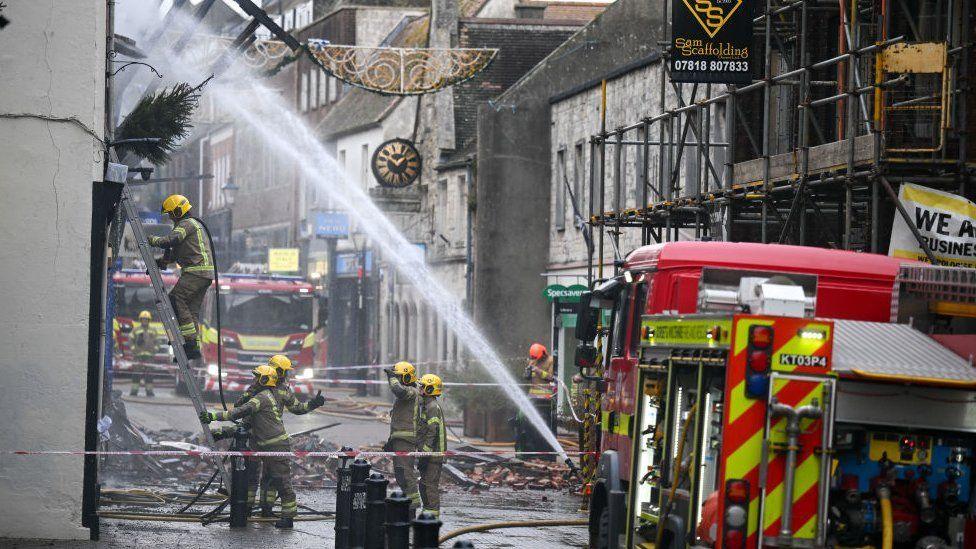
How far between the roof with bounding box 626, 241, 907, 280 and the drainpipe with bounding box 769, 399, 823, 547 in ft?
10.3

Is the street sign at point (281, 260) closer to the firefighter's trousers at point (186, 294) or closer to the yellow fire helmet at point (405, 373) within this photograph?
the yellow fire helmet at point (405, 373)

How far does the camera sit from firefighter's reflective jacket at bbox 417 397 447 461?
1609 cm

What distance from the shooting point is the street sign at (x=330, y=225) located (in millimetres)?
45906

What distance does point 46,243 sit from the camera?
12664mm

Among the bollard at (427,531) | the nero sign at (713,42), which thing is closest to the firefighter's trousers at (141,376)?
the nero sign at (713,42)

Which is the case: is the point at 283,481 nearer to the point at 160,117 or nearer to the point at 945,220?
the point at 160,117

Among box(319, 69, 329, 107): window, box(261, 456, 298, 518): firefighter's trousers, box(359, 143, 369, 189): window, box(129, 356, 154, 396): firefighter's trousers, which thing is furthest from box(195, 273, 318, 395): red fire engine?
box(319, 69, 329, 107): window

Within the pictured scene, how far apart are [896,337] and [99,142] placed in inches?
267

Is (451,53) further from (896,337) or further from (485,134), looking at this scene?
(896,337)

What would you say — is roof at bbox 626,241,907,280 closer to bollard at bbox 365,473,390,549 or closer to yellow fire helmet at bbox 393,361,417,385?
bollard at bbox 365,473,390,549

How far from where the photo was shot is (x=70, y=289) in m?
12.7

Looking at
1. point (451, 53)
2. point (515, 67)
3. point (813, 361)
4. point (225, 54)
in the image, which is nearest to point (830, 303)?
point (813, 361)

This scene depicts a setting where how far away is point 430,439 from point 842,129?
207 inches

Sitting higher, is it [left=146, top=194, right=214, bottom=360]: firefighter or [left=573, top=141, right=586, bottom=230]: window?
[left=573, top=141, right=586, bottom=230]: window
